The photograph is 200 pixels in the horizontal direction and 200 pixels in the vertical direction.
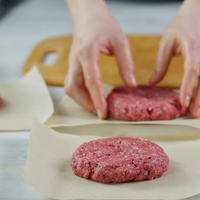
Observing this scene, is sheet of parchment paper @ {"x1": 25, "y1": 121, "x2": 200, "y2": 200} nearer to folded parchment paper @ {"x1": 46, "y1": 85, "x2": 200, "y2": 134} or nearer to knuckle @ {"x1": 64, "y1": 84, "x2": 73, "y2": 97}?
folded parchment paper @ {"x1": 46, "y1": 85, "x2": 200, "y2": 134}

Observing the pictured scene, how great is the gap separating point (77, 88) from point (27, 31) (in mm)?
1168

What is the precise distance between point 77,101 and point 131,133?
321mm

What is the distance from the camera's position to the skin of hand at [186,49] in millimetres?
2064

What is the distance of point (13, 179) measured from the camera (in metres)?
1.61

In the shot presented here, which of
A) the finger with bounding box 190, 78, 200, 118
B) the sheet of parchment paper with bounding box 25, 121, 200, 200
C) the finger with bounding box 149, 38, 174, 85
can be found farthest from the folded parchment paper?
the finger with bounding box 149, 38, 174, 85

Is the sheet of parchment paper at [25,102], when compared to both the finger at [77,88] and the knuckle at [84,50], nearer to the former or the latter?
the finger at [77,88]

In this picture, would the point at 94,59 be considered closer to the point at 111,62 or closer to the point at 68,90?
the point at 68,90

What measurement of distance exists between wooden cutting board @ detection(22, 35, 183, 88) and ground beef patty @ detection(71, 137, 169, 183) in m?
0.80

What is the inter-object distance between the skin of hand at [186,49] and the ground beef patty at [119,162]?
46cm

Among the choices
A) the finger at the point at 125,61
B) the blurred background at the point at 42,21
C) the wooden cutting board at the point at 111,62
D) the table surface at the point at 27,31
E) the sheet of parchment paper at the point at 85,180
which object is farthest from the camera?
the blurred background at the point at 42,21

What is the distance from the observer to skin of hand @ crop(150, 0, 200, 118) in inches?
81.3

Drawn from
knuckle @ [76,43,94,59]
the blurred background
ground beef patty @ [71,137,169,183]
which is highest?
knuckle @ [76,43,94,59]

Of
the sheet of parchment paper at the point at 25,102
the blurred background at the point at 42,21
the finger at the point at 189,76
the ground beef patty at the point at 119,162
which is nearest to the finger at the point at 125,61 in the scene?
the finger at the point at 189,76

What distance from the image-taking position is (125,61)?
2125mm
